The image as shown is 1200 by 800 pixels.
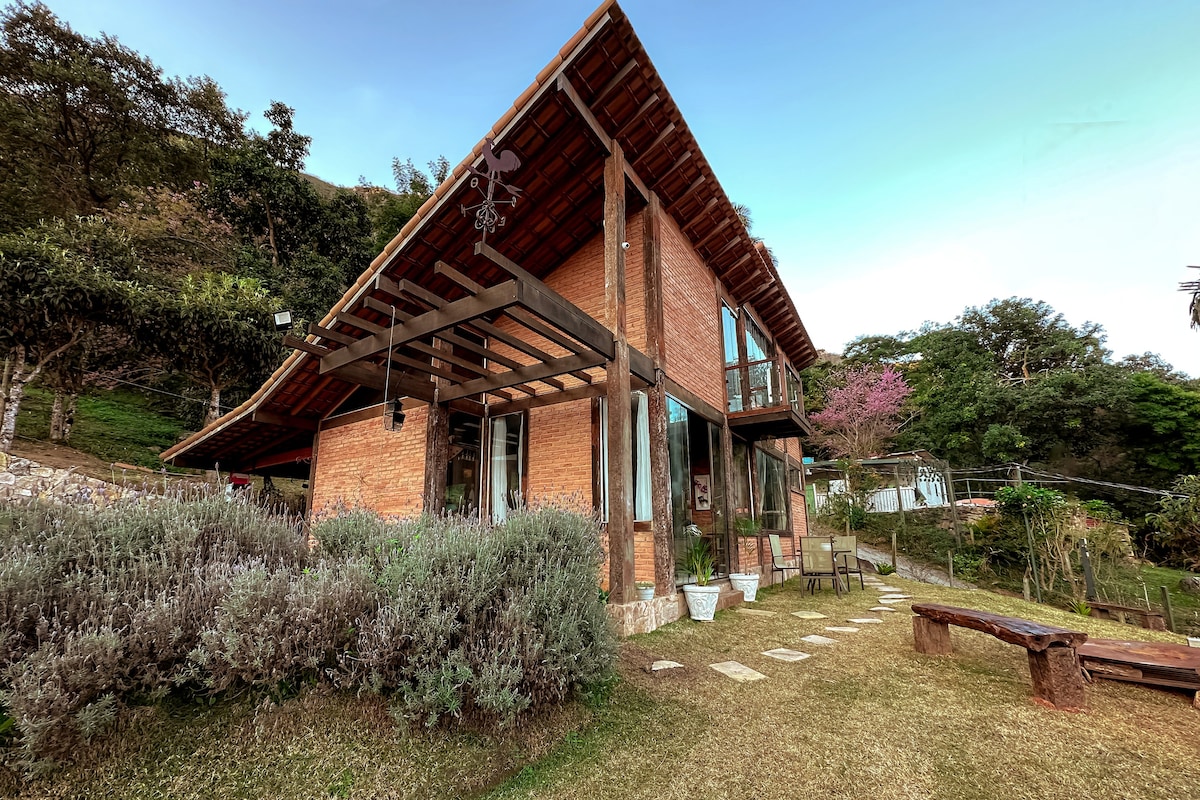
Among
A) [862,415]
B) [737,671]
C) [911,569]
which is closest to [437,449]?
[737,671]

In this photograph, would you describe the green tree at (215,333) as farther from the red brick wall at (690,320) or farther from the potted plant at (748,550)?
the potted plant at (748,550)

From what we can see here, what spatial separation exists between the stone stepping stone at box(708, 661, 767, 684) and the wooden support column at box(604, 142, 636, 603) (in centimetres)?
103

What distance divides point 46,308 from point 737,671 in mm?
12428

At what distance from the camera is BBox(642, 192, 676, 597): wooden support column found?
5320 millimetres

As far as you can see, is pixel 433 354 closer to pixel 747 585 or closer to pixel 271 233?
pixel 747 585

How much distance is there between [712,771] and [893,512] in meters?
14.6

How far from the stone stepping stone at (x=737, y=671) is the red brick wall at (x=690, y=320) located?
3399 mm

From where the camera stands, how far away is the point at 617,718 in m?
2.72

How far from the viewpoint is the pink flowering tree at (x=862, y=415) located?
2127cm

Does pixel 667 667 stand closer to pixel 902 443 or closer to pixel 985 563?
pixel 985 563

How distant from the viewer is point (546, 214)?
6.61 meters

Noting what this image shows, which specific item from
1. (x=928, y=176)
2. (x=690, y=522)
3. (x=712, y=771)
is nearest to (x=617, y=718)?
(x=712, y=771)

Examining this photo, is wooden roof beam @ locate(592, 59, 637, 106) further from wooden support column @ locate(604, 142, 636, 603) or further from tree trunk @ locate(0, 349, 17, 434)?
tree trunk @ locate(0, 349, 17, 434)

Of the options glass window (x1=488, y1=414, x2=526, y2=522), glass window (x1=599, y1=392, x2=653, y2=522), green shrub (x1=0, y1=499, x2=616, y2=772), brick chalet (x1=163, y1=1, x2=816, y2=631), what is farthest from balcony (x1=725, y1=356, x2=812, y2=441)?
green shrub (x1=0, y1=499, x2=616, y2=772)
